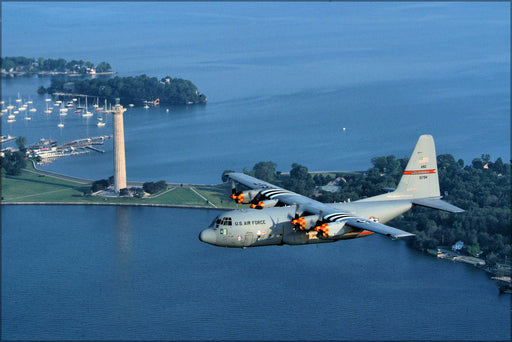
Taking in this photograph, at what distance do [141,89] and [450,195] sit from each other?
232ft

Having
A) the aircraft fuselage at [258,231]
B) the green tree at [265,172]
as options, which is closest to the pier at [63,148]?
the green tree at [265,172]

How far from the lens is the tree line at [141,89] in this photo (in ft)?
556

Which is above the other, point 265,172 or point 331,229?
point 331,229

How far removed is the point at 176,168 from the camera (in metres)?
172

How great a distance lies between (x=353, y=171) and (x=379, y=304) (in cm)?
6496

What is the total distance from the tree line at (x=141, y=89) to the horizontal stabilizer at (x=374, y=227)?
371 feet

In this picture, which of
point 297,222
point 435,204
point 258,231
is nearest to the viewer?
point 297,222

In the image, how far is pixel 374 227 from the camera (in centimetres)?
5694

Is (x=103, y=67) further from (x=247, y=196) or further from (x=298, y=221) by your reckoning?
(x=298, y=221)

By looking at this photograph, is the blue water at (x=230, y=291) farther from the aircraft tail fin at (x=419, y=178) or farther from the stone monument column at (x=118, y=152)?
the aircraft tail fin at (x=419, y=178)

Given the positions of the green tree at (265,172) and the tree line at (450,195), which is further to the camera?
the green tree at (265,172)

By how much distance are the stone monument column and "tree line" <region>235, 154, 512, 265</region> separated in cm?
2545

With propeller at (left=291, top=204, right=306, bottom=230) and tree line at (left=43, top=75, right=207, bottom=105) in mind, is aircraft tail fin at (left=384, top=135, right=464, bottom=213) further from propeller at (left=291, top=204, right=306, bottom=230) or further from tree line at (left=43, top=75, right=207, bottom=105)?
tree line at (left=43, top=75, right=207, bottom=105)

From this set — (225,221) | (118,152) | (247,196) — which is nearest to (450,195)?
(118,152)
